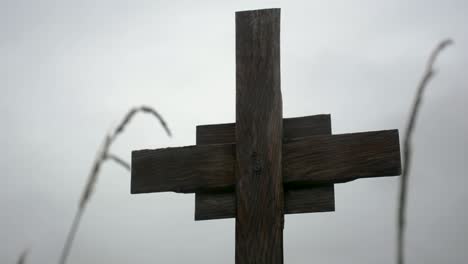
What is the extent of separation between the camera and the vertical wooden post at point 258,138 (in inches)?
104

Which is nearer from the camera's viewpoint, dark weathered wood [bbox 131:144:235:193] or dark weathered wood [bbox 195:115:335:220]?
dark weathered wood [bbox 195:115:335:220]

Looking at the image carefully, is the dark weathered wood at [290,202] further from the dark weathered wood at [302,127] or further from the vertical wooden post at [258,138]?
the dark weathered wood at [302,127]

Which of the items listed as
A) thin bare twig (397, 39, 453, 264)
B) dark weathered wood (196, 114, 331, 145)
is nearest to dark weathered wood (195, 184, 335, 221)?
dark weathered wood (196, 114, 331, 145)

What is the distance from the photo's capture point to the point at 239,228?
2.71m

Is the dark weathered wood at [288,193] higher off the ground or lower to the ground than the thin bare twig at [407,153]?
higher

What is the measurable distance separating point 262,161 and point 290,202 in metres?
0.25

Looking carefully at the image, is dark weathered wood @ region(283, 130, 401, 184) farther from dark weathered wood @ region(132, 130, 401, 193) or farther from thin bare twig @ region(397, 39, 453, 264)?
thin bare twig @ region(397, 39, 453, 264)

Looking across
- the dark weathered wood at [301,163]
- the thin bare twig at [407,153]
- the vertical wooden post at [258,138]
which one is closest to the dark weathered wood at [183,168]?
the dark weathered wood at [301,163]

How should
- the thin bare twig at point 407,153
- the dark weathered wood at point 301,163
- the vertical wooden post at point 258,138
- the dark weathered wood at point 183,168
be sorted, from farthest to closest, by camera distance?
the dark weathered wood at point 183,168, the dark weathered wood at point 301,163, the vertical wooden post at point 258,138, the thin bare twig at point 407,153

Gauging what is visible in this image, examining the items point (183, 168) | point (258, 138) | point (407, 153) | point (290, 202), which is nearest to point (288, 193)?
point (290, 202)

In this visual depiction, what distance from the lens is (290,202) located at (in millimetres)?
2775

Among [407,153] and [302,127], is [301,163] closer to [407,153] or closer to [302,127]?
[302,127]

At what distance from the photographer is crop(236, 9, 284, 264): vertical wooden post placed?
2.64 meters

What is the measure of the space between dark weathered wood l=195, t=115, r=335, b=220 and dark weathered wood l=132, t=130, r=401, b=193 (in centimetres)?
5
